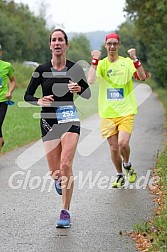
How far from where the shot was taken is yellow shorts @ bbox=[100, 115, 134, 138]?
1030 centimetres

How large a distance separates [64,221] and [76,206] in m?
1.28

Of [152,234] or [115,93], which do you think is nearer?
[152,234]

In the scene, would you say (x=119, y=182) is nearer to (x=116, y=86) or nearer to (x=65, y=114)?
(x=116, y=86)

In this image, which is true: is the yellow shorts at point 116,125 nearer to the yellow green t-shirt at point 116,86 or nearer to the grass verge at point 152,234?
the yellow green t-shirt at point 116,86

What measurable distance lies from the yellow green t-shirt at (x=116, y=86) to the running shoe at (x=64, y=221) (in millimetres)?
2932

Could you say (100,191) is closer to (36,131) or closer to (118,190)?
(118,190)

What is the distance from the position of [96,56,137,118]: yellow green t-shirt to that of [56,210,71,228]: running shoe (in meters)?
2.93

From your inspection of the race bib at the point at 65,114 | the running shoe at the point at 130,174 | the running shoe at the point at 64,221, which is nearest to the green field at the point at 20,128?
the running shoe at the point at 130,174

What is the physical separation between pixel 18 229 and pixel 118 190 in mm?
3030

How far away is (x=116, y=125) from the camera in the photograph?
34.1 ft

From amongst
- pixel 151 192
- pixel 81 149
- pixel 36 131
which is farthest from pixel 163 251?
pixel 36 131

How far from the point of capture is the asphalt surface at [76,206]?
6.99m

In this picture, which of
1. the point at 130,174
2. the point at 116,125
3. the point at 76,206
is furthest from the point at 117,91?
the point at 76,206

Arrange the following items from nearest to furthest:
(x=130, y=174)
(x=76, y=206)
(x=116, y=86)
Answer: (x=76, y=206) → (x=116, y=86) → (x=130, y=174)
